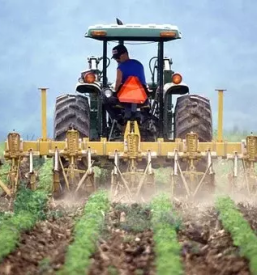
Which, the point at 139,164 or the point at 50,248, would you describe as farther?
the point at 139,164

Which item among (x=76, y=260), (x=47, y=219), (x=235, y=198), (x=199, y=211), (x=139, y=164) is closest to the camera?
(x=76, y=260)

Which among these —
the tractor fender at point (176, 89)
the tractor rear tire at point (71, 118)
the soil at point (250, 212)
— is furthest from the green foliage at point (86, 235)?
the tractor fender at point (176, 89)

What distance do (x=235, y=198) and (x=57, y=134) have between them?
9.66ft

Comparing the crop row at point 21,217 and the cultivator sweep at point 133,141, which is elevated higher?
the cultivator sweep at point 133,141

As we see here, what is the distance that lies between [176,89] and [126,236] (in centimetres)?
462

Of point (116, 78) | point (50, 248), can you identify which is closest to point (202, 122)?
point (116, 78)

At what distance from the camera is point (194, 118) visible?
12.8 metres

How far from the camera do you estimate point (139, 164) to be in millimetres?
12305

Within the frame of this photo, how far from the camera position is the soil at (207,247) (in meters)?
7.15

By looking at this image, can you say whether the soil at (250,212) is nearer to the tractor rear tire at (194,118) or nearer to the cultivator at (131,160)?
the cultivator at (131,160)

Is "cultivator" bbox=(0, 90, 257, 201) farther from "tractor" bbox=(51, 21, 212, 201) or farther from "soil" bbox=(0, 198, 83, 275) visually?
"soil" bbox=(0, 198, 83, 275)

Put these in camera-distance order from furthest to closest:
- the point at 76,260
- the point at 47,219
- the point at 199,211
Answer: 1. the point at 199,211
2. the point at 47,219
3. the point at 76,260

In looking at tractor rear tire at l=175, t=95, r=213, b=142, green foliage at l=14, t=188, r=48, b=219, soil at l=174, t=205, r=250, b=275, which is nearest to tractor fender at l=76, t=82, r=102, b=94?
tractor rear tire at l=175, t=95, r=213, b=142

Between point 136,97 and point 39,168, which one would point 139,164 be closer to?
point 136,97
